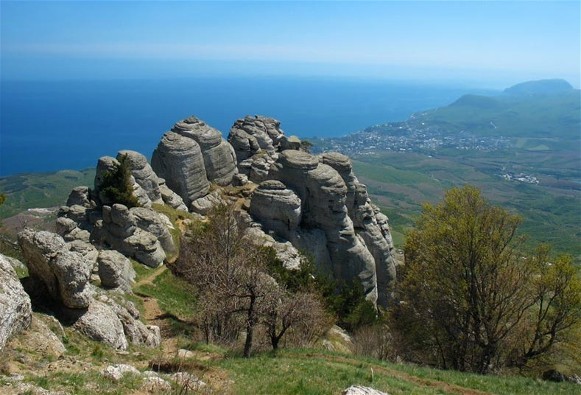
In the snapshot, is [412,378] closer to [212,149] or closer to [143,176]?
[143,176]

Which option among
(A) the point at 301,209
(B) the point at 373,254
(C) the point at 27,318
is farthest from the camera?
(B) the point at 373,254

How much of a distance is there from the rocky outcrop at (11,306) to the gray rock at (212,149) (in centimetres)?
4409

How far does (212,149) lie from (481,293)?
4005 centimetres

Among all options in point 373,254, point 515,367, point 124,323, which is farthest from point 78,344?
point 373,254

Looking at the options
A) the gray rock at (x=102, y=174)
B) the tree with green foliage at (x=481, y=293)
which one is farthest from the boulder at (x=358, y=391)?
the gray rock at (x=102, y=174)

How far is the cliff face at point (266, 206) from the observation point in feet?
148

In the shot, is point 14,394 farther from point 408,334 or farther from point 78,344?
point 408,334

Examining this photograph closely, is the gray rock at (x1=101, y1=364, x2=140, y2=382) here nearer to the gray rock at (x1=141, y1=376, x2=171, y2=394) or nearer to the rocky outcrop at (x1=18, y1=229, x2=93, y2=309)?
the gray rock at (x1=141, y1=376, x2=171, y2=394)

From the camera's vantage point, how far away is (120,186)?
4762 cm

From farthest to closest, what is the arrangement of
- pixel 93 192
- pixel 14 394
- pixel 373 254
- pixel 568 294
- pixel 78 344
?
pixel 373 254
pixel 93 192
pixel 568 294
pixel 78 344
pixel 14 394

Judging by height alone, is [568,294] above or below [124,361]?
below

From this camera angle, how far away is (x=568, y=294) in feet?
106

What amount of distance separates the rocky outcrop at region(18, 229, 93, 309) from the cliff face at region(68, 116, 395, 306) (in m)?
19.1

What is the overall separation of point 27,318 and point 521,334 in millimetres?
31243
